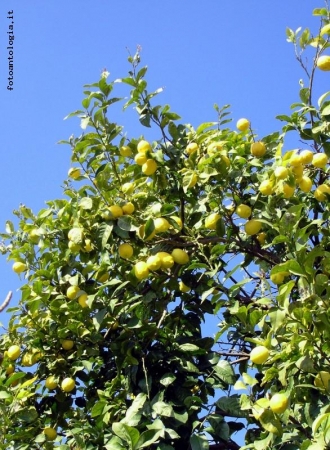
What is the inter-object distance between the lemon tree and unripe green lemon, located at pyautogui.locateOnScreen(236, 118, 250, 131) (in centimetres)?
4

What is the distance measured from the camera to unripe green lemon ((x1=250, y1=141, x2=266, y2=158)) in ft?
9.01

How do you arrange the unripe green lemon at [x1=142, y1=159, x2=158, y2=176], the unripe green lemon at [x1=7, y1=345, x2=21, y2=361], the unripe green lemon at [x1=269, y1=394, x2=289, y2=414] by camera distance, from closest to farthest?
the unripe green lemon at [x1=269, y1=394, x2=289, y2=414], the unripe green lemon at [x1=142, y1=159, x2=158, y2=176], the unripe green lemon at [x1=7, y1=345, x2=21, y2=361]

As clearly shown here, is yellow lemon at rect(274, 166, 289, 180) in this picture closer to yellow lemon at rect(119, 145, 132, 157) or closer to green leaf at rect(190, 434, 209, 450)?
yellow lemon at rect(119, 145, 132, 157)

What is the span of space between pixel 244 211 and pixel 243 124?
1.47 ft

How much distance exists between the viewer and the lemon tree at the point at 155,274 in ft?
8.11

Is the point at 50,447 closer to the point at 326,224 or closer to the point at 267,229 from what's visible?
the point at 267,229

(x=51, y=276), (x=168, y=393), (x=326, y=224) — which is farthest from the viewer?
(x=51, y=276)

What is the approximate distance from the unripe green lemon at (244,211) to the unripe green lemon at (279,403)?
842 millimetres

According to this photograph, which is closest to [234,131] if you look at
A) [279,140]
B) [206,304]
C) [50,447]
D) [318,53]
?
[279,140]

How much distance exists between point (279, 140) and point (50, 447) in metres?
1.60

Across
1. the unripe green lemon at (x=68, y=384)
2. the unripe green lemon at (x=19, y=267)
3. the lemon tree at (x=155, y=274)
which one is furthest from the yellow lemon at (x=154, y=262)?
the unripe green lemon at (x=19, y=267)

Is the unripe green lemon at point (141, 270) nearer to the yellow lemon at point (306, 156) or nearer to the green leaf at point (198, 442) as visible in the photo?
the green leaf at point (198, 442)

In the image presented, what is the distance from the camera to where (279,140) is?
2.82m

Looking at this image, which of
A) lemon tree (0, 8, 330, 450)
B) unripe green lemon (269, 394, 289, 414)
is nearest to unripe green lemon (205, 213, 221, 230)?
lemon tree (0, 8, 330, 450)
